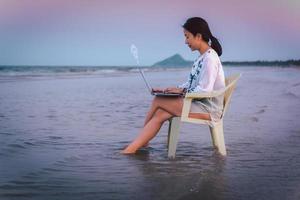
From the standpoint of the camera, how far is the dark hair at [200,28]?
4.67 meters

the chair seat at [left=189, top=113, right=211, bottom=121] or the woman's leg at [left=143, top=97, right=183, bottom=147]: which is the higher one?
the woman's leg at [left=143, top=97, right=183, bottom=147]

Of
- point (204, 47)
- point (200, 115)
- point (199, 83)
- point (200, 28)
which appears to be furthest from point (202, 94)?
point (200, 28)

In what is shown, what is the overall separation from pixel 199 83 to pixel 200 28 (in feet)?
1.54

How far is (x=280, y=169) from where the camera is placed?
13.9 ft

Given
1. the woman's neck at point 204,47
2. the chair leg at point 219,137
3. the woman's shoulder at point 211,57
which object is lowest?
the chair leg at point 219,137

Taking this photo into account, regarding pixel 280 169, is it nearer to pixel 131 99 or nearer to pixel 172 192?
pixel 172 192

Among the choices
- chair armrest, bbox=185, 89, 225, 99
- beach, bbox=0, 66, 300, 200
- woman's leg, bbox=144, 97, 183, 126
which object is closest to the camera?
beach, bbox=0, 66, 300, 200

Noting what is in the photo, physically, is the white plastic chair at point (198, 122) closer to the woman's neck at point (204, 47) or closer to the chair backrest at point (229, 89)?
the chair backrest at point (229, 89)

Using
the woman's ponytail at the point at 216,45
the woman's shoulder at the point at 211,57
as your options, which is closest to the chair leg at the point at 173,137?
the woman's shoulder at the point at 211,57

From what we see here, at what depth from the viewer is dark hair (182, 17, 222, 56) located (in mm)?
4668

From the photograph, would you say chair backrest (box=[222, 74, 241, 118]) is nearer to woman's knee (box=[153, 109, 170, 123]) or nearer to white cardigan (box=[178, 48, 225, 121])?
white cardigan (box=[178, 48, 225, 121])

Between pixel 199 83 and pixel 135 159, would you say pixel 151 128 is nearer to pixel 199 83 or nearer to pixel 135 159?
pixel 135 159

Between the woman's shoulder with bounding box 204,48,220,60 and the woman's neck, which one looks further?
the woman's neck

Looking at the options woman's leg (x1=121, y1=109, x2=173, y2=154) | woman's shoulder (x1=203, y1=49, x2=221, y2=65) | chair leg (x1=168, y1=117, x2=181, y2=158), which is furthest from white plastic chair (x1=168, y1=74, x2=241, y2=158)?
woman's shoulder (x1=203, y1=49, x2=221, y2=65)
